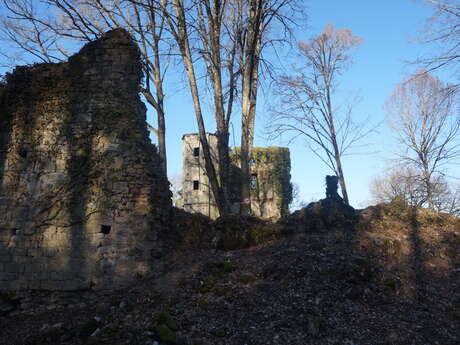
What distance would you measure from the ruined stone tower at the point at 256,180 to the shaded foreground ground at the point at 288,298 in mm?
16084

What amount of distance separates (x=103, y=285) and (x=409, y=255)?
588cm

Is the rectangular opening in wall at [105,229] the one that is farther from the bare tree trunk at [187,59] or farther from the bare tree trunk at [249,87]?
the bare tree trunk at [249,87]

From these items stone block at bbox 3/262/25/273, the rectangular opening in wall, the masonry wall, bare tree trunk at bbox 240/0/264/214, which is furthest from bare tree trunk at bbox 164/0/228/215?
the masonry wall

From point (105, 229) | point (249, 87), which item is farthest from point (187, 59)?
point (105, 229)

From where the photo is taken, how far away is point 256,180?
25.2 m

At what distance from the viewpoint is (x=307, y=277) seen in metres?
A: 6.15

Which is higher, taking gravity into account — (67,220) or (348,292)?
(67,220)

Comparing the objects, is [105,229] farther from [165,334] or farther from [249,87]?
[249,87]

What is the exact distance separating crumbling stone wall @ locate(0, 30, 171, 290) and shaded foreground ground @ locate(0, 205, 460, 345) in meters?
0.53

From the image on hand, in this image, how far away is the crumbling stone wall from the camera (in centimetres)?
686

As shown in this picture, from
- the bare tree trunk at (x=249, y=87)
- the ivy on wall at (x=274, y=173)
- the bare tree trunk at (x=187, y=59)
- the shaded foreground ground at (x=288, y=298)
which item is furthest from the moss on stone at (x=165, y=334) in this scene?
the ivy on wall at (x=274, y=173)

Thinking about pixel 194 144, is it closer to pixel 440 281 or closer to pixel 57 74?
pixel 57 74

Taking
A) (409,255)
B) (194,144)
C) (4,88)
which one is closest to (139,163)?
(4,88)

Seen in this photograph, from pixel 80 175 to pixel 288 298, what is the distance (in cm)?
468
